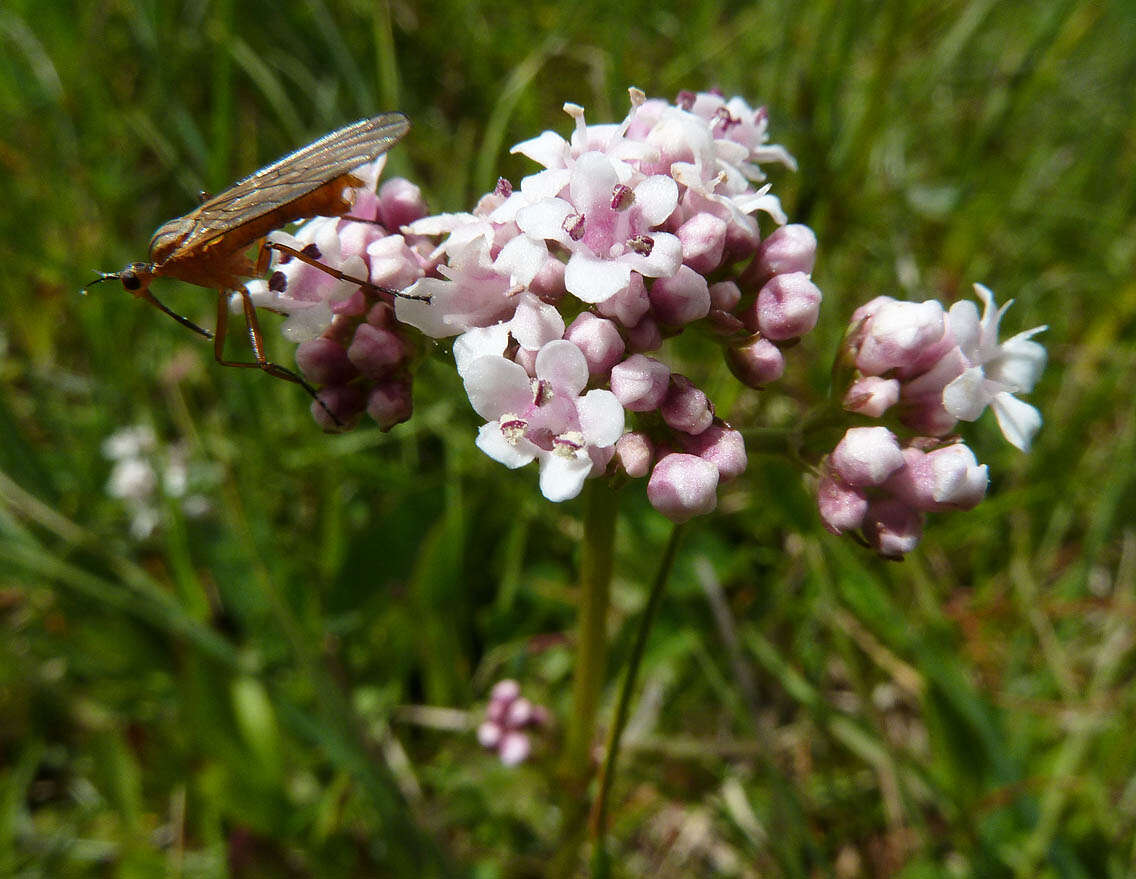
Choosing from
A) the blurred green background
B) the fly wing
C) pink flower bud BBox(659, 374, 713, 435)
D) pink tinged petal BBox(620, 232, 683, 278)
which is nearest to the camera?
the fly wing

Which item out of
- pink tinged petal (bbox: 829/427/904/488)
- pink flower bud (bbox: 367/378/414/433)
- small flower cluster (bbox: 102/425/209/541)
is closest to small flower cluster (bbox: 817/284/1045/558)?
pink tinged petal (bbox: 829/427/904/488)

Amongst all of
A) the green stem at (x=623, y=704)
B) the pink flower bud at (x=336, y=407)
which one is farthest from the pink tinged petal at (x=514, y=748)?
the pink flower bud at (x=336, y=407)

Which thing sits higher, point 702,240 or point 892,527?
point 702,240

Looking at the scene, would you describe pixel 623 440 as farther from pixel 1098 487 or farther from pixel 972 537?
pixel 1098 487

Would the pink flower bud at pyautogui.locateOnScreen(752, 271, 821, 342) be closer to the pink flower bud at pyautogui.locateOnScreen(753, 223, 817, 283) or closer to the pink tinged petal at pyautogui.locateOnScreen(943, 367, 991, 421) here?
the pink flower bud at pyautogui.locateOnScreen(753, 223, 817, 283)

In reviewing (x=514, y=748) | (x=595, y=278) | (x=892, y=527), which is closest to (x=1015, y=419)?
(x=892, y=527)

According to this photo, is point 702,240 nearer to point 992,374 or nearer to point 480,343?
point 480,343

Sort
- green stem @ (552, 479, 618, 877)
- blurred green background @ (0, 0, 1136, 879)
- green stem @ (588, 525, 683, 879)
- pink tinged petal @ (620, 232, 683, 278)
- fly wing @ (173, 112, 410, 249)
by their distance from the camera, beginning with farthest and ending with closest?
1. blurred green background @ (0, 0, 1136, 879)
2. green stem @ (552, 479, 618, 877)
3. green stem @ (588, 525, 683, 879)
4. pink tinged petal @ (620, 232, 683, 278)
5. fly wing @ (173, 112, 410, 249)
